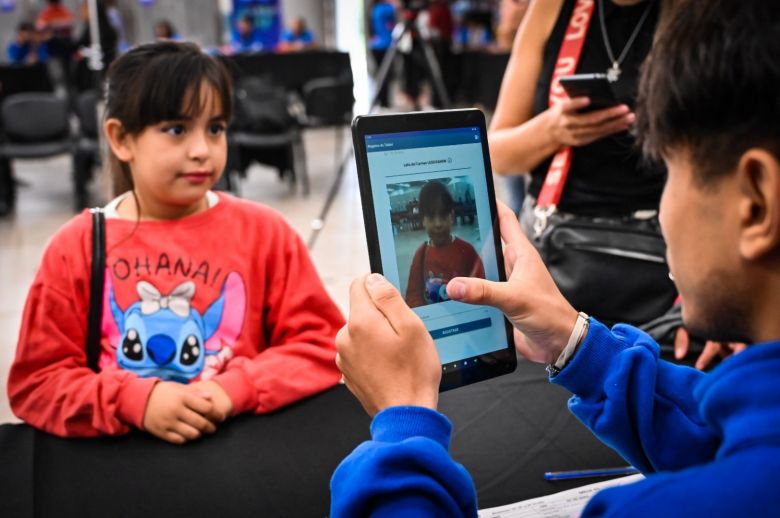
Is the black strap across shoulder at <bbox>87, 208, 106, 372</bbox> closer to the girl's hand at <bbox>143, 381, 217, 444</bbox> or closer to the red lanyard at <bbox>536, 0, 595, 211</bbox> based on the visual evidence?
the girl's hand at <bbox>143, 381, 217, 444</bbox>

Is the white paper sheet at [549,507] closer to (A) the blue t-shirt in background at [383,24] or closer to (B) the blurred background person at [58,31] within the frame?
(B) the blurred background person at [58,31]

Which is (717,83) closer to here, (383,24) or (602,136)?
(602,136)

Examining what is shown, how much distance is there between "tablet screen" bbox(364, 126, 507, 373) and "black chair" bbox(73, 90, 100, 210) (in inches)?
194

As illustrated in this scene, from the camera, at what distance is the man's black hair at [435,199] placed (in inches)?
32.5

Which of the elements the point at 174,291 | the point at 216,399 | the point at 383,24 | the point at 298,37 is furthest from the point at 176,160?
the point at 298,37

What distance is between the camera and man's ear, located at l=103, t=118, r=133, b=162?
138 centimetres

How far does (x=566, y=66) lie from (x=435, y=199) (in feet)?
2.49

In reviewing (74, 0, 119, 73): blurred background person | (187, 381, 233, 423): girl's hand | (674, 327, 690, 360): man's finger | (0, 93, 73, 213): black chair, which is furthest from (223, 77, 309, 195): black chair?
(674, 327, 690, 360): man's finger

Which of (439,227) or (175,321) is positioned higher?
(439,227)

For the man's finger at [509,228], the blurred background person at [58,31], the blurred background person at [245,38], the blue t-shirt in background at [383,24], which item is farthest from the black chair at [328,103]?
the man's finger at [509,228]

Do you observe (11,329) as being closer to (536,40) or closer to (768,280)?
(536,40)

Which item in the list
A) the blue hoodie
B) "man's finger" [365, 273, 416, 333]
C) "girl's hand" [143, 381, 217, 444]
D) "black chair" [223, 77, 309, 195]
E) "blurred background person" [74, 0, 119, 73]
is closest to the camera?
the blue hoodie

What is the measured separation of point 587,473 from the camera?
957mm

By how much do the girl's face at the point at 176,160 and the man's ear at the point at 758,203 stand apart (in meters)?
0.99
